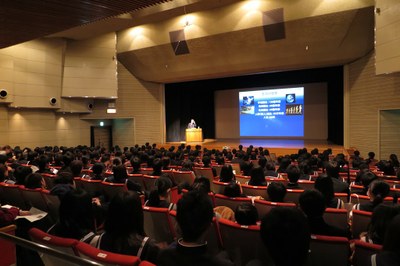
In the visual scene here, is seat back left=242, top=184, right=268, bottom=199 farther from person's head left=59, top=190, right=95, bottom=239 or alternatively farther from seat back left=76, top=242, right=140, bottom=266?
seat back left=76, top=242, right=140, bottom=266

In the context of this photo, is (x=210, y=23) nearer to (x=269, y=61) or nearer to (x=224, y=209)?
(x=269, y=61)

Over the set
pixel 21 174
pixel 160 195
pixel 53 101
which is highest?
pixel 53 101

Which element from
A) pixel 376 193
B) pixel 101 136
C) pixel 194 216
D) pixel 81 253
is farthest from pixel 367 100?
pixel 101 136

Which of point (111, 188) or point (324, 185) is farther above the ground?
point (324, 185)

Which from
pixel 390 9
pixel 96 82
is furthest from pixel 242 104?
pixel 390 9

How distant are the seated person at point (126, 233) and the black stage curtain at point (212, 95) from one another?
42.1ft

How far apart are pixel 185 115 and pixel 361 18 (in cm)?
1037

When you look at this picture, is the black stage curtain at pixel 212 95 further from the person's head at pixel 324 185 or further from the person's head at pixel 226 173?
the person's head at pixel 324 185

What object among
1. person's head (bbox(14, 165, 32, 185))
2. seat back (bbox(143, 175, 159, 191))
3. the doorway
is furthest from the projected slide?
person's head (bbox(14, 165, 32, 185))

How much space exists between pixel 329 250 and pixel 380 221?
420 mm

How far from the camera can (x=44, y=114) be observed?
44.1 ft

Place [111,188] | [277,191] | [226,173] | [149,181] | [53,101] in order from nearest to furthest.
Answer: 1. [277,191]
2. [111,188]
3. [226,173]
4. [149,181]
5. [53,101]

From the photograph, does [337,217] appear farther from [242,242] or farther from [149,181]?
[149,181]

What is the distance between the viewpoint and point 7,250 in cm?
261
